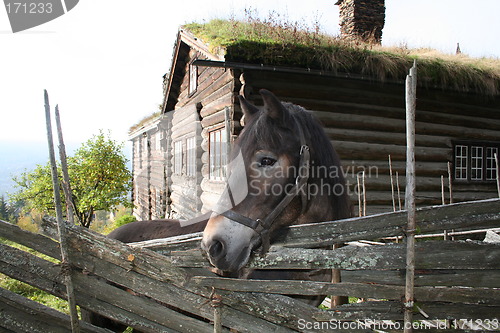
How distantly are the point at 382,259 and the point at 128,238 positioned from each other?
8.99 feet

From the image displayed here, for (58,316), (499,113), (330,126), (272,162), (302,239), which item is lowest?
(58,316)

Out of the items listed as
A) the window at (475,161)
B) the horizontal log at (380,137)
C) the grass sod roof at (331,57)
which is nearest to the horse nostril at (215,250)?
the grass sod roof at (331,57)

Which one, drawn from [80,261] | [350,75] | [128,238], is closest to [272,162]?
[80,261]

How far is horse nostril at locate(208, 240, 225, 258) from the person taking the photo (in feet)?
5.73

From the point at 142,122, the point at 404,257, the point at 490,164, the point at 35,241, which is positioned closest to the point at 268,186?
the point at 404,257

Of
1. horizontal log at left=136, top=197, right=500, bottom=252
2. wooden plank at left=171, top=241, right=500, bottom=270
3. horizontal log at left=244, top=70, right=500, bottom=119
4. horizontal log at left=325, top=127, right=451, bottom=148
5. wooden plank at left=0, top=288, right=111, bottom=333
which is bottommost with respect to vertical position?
wooden plank at left=0, top=288, right=111, bottom=333

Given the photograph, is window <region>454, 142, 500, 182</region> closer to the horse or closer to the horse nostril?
the horse

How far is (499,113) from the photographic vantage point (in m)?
8.41

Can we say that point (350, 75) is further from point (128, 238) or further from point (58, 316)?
point (58, 316)

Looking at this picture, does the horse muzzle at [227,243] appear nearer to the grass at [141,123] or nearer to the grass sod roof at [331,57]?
the grass sod roof at [331,57]

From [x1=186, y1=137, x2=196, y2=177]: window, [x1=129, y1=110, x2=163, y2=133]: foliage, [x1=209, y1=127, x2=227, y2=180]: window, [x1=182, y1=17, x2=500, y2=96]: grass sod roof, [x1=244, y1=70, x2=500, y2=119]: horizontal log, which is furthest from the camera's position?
[x1=129, y1=110, x2=163, y2=133]: foliage

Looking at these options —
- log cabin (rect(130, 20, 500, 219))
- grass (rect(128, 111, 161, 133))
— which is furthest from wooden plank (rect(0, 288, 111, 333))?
grass (rect(128, 111, 161, 133))

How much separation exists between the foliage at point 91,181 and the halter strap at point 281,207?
48.8 feet

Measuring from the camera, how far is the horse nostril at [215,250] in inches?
68.7
